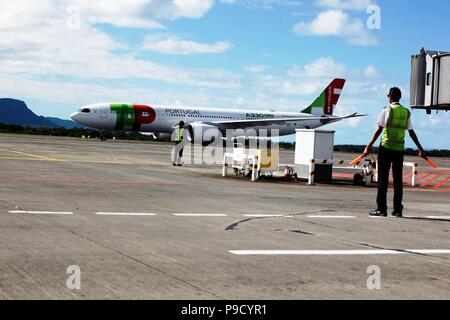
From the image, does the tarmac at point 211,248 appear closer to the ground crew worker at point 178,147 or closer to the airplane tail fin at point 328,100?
the ground crew worker at point 178,147

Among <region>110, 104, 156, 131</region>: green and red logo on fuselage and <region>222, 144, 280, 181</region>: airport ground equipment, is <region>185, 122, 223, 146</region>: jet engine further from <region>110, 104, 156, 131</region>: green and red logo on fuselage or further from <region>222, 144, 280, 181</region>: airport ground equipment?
<region>222, 144, 280, 181</region>: airport ground equipment

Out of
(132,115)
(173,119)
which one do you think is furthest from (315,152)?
(173,119)

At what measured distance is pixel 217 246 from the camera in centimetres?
761

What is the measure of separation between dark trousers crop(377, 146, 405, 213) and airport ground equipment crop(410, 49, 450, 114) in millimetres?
1121

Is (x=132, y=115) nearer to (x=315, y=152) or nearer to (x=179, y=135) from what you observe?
(x=179, y=135)

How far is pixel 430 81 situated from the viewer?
10594 mm

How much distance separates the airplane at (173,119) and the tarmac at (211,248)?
3814cm

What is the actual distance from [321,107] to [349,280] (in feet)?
218

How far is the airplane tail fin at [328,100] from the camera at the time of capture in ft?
233

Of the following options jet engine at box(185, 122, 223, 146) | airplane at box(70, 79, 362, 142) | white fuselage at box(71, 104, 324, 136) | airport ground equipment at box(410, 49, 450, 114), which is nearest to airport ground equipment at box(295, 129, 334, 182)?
airport ground equipment at box(410, 49, 450, 114)

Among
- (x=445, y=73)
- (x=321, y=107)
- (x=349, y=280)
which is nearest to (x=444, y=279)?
(x=349, y=280)

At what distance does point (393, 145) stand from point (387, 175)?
1.86 feet

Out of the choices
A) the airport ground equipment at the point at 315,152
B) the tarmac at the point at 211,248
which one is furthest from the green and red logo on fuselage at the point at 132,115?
the tarmac at the point at 211,248
